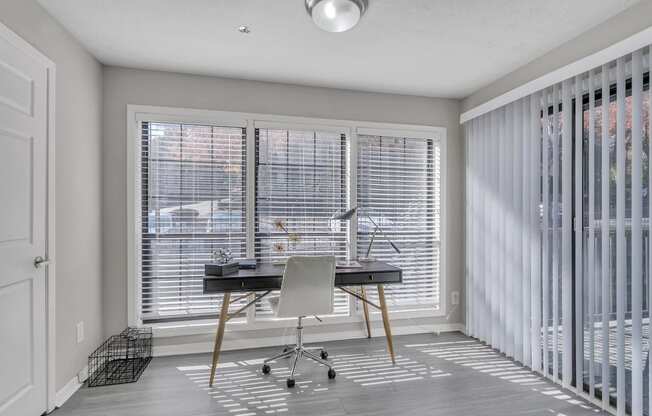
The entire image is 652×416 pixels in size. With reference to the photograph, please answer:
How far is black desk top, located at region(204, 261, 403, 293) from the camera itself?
2.76m

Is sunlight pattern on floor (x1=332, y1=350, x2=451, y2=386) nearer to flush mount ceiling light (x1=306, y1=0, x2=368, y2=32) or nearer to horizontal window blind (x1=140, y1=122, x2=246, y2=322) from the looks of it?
horizontal window blind (x1=140, y1=122, x2=246, y2=322)

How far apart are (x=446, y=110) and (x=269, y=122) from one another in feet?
6.30

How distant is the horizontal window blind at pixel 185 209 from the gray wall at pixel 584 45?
8.10 feet

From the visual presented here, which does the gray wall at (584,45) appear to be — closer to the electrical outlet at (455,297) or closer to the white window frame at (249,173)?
the white window frame at (249,173)

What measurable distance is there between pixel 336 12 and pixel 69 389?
9.92 feet

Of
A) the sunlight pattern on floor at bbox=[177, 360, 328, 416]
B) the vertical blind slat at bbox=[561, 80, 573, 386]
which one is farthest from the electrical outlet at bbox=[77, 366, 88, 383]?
the vertical blind slat at bbox=[561, 80, 573, 386]

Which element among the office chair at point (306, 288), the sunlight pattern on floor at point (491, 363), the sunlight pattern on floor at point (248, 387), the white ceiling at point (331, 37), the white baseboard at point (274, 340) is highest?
the white ceiling at point (331, 37)

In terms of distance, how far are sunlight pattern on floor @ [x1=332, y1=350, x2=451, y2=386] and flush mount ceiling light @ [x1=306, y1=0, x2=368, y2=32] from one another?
2458 mm

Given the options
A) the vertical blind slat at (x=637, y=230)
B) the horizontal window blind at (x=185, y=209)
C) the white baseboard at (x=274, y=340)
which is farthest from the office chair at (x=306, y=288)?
the vertical blind slat at (x=637, y=230)

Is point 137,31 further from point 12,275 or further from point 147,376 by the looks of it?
point 147,376

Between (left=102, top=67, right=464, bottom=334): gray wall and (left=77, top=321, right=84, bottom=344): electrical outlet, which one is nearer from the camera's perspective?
(left=77, top=321, right=84, bottom=344): electrical outlet

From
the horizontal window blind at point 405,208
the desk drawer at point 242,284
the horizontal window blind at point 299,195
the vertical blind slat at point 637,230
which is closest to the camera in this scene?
the vertical blind slat at point 637,230

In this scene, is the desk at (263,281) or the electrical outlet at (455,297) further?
the electrical outlet at (455,297)

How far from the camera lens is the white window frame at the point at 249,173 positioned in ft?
10.6
